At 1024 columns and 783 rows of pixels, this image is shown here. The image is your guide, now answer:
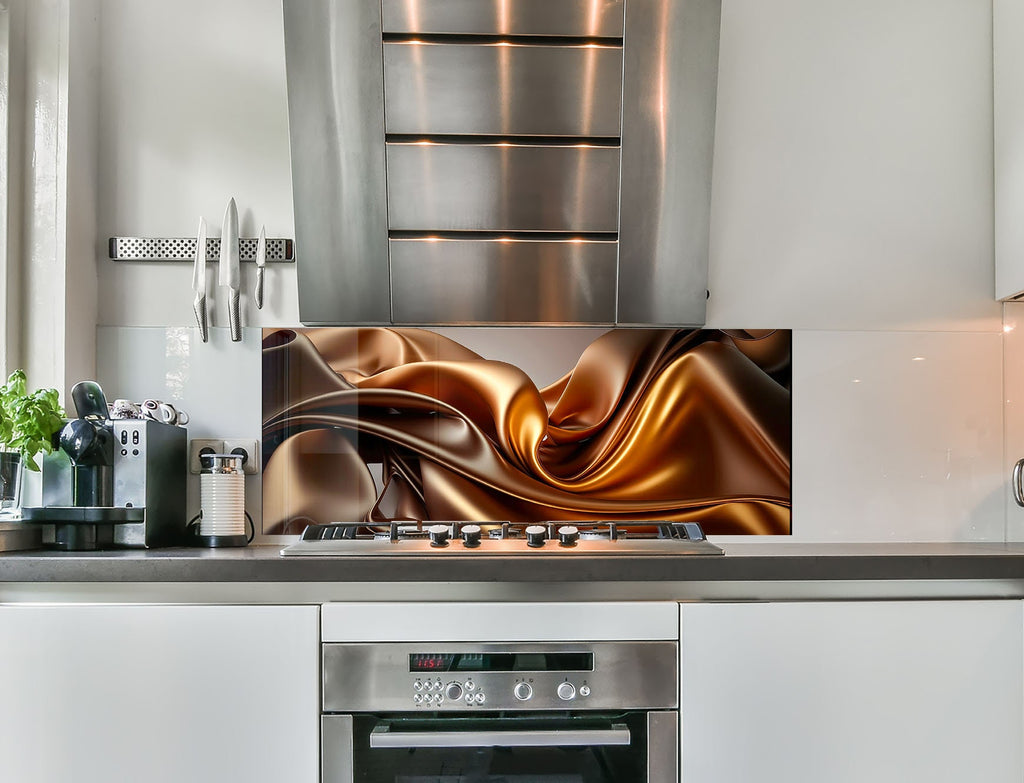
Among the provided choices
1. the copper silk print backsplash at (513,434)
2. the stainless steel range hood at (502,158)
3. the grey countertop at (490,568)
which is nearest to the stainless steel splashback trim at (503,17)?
the stainless steel range hood at (502,158)

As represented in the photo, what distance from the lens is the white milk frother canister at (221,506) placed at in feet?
6.17

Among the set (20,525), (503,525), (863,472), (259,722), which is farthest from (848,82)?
(20,525)

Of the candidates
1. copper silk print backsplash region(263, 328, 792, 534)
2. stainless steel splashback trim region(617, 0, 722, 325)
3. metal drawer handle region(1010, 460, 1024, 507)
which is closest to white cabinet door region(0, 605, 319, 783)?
copper silk print backsplash region(263, 328, 792, 534)

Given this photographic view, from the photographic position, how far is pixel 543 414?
81.5 inches

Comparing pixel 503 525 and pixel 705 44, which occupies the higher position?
pixel 705 44

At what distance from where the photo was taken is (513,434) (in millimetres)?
2076

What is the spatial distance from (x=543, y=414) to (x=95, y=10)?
1.48 metres

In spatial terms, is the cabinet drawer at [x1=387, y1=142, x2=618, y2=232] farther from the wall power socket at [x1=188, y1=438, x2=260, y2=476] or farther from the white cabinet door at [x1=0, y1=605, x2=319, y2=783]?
the white cabinet door at [x1=0, y1=605, x2=319, y2=783]

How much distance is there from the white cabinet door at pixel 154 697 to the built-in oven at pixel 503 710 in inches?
3.1

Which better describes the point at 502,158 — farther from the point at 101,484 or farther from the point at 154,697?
the point at 154,697

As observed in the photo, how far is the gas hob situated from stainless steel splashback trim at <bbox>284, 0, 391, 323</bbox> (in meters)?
0.51

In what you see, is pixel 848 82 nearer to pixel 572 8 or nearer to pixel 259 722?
pixel 572 8

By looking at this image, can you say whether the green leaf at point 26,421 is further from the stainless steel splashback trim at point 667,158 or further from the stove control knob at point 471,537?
the stainless steel splashback trim at point 667,158

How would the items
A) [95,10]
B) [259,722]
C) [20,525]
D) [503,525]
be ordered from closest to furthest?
[259,722], [20,525], [503,525], [95,10]
